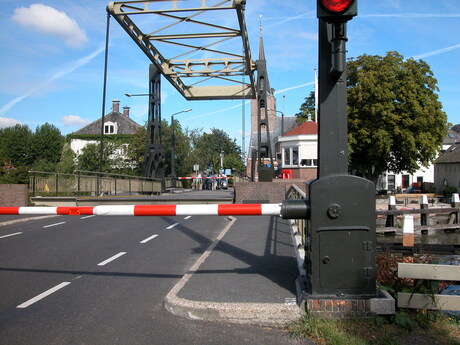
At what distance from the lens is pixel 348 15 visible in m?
4.11

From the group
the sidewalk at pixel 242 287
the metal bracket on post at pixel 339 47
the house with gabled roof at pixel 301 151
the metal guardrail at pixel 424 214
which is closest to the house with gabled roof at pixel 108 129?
the house with gabled roof at pixel 301 151

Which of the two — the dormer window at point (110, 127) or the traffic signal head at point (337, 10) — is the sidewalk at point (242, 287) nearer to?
the traffic signal head at point (337, 10)

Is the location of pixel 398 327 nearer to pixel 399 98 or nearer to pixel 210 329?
pixel 210 329

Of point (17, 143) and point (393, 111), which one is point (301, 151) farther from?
point (17, 143)

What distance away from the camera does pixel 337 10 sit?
4.11 m

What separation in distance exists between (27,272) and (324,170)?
5.24 meters

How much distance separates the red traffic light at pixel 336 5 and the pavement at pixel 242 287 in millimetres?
2826

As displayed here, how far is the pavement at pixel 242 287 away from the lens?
4375 millimetres

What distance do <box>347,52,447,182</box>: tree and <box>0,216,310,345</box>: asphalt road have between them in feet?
96.2

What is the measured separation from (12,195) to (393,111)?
32099 mm

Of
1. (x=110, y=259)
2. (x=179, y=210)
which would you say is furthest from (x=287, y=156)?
(x=179, y=210)

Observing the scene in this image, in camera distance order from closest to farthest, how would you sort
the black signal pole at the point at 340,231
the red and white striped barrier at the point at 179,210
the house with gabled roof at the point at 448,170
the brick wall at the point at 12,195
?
the black signal pole at the point at 340,231 < the red and white striped barrier at the point at 179,210 < the brick wall at the point at 12,195 < the house with gabled roof at the point at 448,170

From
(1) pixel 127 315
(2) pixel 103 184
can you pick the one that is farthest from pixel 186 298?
(2) pixel 103 184

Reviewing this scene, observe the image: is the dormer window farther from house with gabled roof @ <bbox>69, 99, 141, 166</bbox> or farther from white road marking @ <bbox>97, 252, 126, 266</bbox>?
white road marking @ <bbox>97, 252, 126, 266</bbox>
